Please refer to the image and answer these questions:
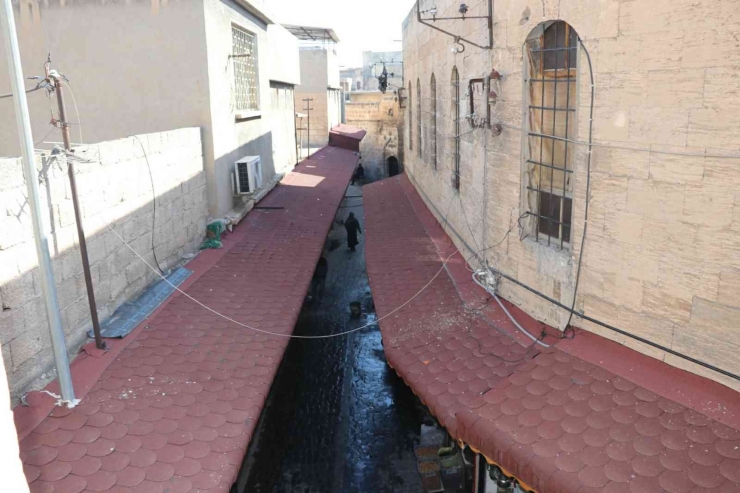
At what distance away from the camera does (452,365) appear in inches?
282

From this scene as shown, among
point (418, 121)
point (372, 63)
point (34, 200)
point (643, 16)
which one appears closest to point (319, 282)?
point (418, 121)

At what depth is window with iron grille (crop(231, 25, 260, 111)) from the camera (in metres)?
13.3

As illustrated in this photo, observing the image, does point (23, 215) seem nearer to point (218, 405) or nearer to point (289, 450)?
point (218, 405)

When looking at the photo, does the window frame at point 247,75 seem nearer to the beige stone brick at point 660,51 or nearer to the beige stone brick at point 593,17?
the beige stone brick at point 593,17

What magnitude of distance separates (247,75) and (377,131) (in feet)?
76.8

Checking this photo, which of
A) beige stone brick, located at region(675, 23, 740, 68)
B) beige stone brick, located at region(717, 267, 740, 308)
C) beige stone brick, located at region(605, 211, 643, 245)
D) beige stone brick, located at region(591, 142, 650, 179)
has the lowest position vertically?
beige stone brick, located at region(717, 267, 740, 308)

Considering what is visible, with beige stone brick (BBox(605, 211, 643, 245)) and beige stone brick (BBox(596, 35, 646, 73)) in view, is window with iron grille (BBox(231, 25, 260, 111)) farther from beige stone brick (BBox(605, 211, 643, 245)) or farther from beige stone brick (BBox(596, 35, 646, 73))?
beige stone brick (BBox(605, 211, 643, 245))

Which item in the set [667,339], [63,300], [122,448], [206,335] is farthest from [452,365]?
[63,300]

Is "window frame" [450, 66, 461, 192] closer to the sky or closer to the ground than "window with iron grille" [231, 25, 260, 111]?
closer to the ground

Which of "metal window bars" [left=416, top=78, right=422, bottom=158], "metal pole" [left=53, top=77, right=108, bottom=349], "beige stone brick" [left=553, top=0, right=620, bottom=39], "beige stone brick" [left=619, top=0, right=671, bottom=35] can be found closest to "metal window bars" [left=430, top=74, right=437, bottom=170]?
"metal window bars" [left=416, top=78, right=422, bottom=158]

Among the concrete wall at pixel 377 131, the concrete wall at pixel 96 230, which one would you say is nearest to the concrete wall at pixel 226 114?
the concrete wall at pixel 96 230

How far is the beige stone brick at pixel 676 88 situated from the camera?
5180 mm

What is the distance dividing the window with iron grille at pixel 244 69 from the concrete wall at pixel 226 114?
0.16m

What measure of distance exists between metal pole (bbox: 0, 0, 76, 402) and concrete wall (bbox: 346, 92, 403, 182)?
1231 inches
